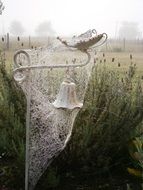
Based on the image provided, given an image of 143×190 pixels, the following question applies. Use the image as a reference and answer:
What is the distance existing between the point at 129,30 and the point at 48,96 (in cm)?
18480

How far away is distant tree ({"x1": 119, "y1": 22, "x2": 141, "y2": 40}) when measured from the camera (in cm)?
18200

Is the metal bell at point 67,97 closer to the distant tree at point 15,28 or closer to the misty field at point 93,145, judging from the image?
the misty field at point 93,145

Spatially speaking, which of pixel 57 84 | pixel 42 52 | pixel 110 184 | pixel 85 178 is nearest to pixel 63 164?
pixel 85 178

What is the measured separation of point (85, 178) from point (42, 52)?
1.33 metres

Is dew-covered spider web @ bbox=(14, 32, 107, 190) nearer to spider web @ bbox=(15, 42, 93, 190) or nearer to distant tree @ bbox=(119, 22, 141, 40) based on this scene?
spider web @ bbox=(15, 42, 93, 190)

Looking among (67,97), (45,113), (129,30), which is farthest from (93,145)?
(129,30)

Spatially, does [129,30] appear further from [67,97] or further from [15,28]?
[67,97]

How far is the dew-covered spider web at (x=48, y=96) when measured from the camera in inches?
117

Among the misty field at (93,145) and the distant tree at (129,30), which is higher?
the distant tree at (129,30)

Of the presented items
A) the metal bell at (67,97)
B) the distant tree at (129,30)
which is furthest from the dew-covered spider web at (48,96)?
the distant tree at (129,30)

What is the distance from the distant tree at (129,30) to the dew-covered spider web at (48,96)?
181217mm

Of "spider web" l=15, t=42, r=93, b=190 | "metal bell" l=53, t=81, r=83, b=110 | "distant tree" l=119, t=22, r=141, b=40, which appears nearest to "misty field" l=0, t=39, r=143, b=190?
"spider web" l=15, t=42, r=93, b=190

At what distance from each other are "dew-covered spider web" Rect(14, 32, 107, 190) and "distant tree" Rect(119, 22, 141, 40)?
595 ft

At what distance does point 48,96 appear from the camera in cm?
336
